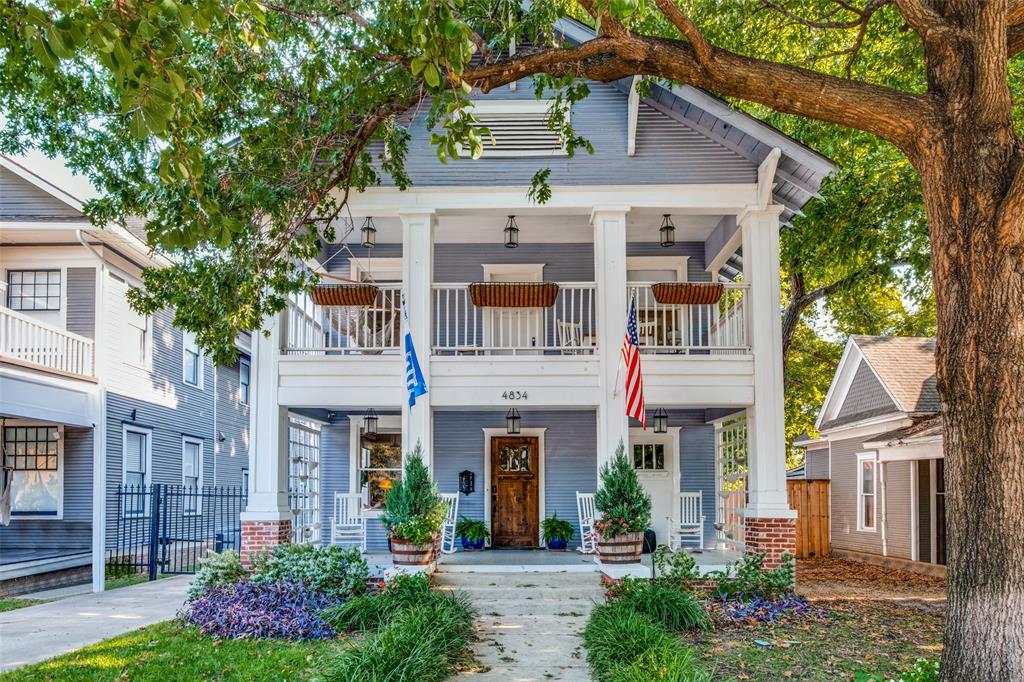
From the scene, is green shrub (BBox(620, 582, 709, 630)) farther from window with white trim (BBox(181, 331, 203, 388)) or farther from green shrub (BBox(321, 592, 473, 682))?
window with white trim (BBox(181, 331, 203, 388))

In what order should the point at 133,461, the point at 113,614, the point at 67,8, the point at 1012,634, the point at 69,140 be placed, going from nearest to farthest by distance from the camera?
the point at 67,8 < the point at 1012,634 < the point at 69,140 < the point at 113,614 < the point at 133,461

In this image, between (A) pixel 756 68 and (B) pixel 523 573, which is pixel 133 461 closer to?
(B) pixel 523 573

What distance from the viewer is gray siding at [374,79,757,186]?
12.0 m

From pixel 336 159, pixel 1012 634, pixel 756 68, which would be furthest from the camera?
pixel 336 159

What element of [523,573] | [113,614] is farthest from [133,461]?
[523,573]

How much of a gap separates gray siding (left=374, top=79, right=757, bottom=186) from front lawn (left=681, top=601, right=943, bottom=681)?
19.7 feet

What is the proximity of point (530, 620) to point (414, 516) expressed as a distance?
1944 millimetres

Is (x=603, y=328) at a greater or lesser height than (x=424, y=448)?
greater

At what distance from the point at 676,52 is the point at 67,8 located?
4423 millimetres

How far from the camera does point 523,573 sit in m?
10.9

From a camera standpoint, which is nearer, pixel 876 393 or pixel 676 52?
pixel 676 52

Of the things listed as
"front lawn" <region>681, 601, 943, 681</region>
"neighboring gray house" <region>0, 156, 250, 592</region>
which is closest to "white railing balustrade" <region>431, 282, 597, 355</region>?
"neighboring gray house" <region>0, 156, 250, 592</region>

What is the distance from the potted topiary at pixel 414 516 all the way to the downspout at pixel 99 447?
600cm

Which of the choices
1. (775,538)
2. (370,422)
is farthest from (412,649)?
(370,422)
